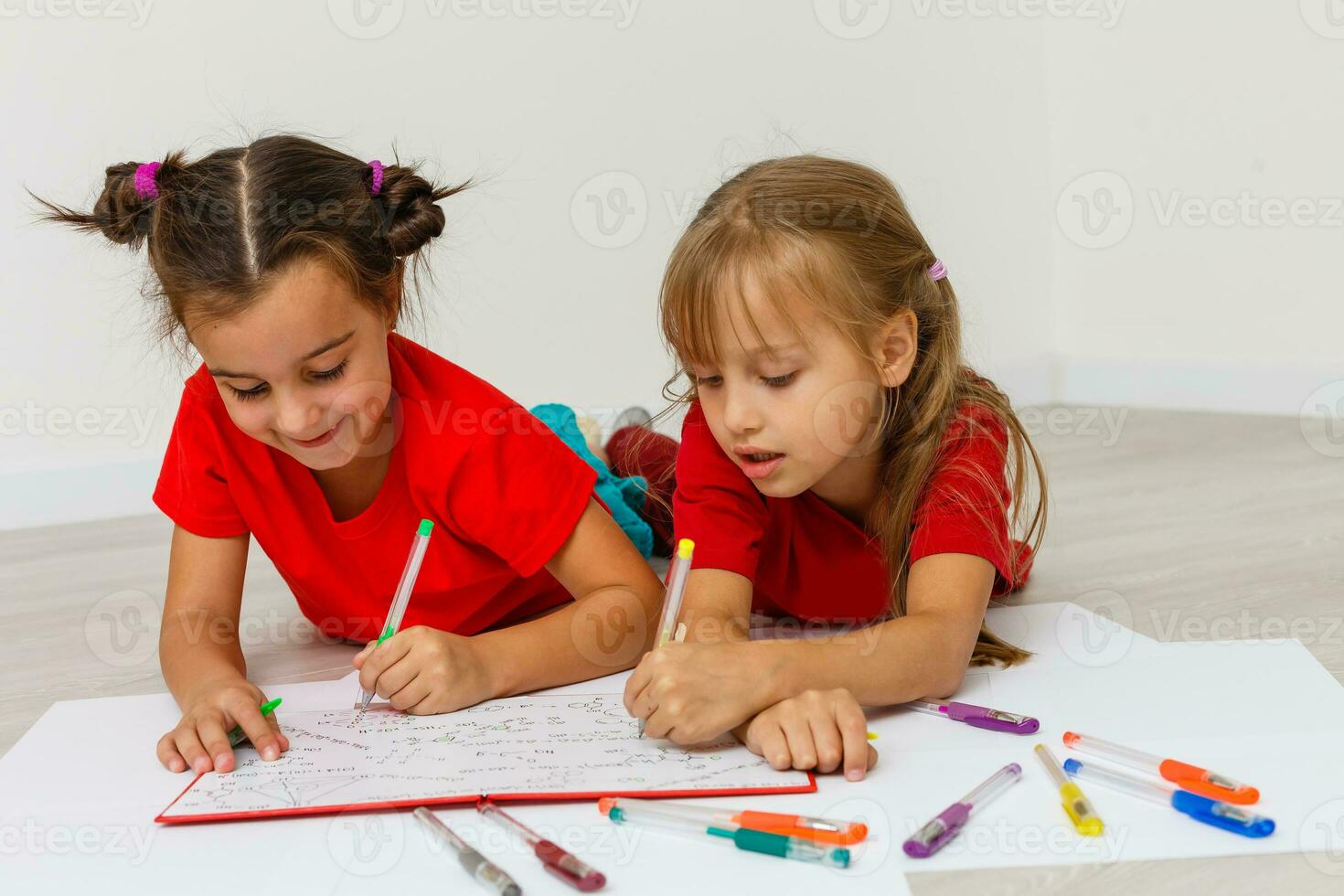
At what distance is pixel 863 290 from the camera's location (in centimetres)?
101

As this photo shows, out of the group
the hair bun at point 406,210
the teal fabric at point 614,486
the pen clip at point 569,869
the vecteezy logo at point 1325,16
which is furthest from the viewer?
the vecteezy logo at point 1325,16

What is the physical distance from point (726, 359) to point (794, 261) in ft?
0.30

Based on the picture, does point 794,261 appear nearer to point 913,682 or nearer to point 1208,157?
point 913,682

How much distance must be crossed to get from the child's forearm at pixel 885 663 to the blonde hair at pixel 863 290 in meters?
0.12

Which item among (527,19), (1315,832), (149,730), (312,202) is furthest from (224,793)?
(527,19)

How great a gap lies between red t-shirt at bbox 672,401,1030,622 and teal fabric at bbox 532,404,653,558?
0.23m

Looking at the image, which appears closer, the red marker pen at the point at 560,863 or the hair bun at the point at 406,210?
the red marker pen at the point at 560,863

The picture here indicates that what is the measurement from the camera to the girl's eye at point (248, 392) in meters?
0.98

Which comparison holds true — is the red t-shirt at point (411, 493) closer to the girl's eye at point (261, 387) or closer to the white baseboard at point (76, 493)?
the girl's eye at point (261, 387)

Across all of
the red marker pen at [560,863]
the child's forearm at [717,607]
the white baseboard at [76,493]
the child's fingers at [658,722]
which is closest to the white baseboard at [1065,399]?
the white baseboard at [76,493]

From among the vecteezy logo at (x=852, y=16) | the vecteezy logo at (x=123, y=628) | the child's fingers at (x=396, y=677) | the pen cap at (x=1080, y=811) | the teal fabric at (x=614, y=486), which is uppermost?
the vecteezy logo at (x=852, y=16)

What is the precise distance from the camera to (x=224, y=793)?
0.87 m

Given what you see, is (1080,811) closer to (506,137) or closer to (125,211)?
(125,211)

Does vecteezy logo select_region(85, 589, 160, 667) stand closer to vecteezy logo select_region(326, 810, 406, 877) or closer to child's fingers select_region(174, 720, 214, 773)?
child's fingers select_region(174, 720, 214, 773)
